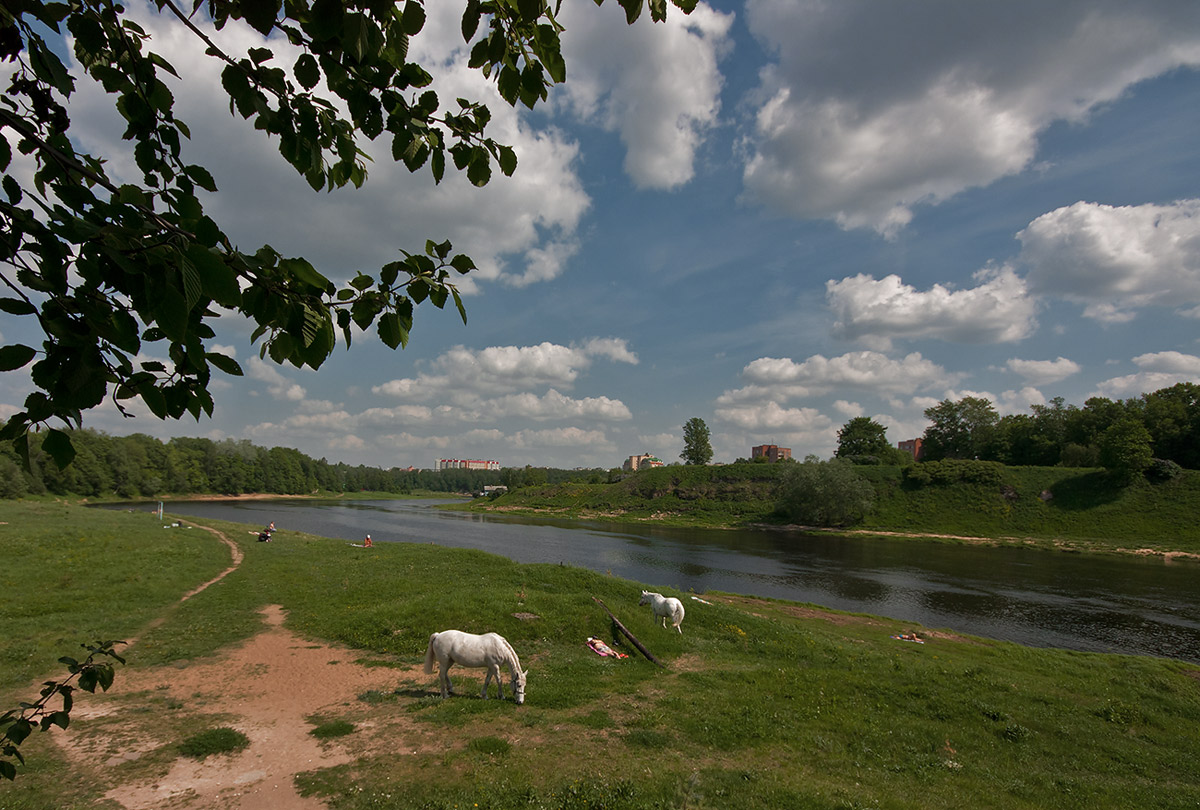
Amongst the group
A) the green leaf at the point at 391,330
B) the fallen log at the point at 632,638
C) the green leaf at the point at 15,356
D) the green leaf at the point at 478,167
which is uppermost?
the green leaf at the point at 478,167

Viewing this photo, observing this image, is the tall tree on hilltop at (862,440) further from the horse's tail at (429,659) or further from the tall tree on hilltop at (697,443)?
the horse's tail at (429,659)

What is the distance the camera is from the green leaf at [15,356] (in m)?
1.66

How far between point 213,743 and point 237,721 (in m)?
1.19

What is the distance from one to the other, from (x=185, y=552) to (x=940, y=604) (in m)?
42.7

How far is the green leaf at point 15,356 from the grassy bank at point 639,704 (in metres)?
8.26

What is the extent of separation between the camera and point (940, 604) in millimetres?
33188

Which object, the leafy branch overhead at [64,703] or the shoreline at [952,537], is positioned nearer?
the leafy branch overhead at [64,703]

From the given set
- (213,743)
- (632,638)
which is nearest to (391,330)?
(213,743)

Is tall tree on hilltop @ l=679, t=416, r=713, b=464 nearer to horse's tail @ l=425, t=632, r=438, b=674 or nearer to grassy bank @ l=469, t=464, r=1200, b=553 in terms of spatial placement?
grassy bank @ l=469, t=464, r=1200, b=553

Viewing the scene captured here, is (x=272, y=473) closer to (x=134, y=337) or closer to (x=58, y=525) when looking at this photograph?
(x=58, y=525)

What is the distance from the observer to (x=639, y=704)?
11.9 m

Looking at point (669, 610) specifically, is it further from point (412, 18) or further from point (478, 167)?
point (412, 18)

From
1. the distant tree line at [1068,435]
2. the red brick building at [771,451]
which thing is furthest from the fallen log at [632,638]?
the red brick building at [771,451]

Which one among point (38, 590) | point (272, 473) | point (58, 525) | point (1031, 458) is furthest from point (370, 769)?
point (272, 473)
